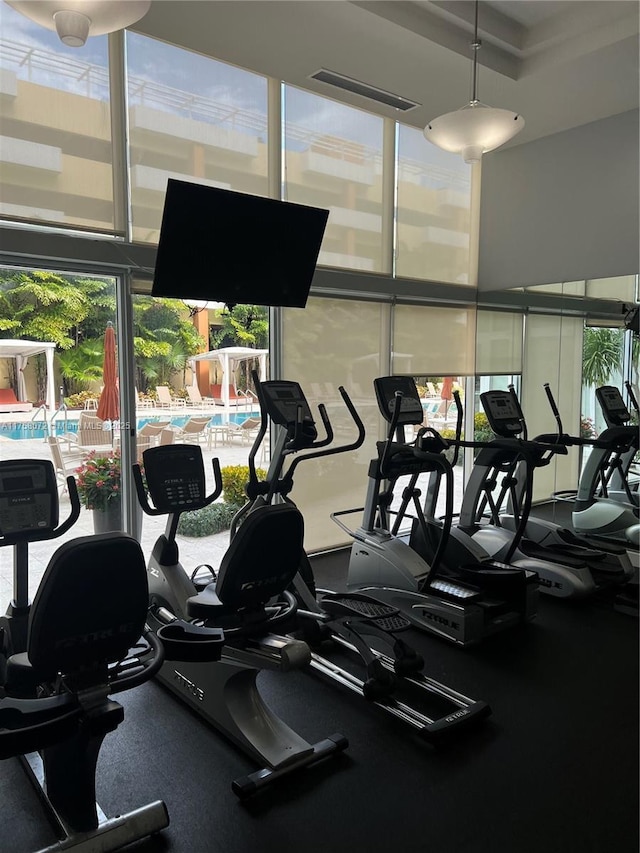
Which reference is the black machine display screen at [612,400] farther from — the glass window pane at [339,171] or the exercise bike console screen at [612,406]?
the glass window pane at [339,171]

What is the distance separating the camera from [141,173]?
14.8ft

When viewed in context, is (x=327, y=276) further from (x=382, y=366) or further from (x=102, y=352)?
(x=102, y=352)

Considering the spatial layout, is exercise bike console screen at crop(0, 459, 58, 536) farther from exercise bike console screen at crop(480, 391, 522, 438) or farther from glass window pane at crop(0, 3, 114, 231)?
exercise bike console screen at crop(480, 391, 522, 438)

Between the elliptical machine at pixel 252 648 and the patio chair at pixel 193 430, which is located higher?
the patio chair at pixel 193 430

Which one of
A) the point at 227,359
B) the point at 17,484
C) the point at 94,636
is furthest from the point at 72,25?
the point at 227,359

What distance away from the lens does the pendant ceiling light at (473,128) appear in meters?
3.58

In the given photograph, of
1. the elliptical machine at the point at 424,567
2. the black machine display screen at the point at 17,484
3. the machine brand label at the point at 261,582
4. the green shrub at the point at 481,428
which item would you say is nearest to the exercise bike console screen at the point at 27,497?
the black machine display screen at the point at 17,484

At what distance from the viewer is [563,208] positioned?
5926 mm

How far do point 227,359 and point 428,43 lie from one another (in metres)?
2.62

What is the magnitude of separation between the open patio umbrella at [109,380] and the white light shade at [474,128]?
2472 millimetres

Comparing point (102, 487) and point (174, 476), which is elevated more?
point (174, 476)

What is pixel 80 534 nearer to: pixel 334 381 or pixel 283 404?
pixel 283 404

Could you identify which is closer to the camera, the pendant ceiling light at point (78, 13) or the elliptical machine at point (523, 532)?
the pendant ceiling light at point (78, 13)

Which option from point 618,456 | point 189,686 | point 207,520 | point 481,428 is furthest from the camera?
point 481,428
